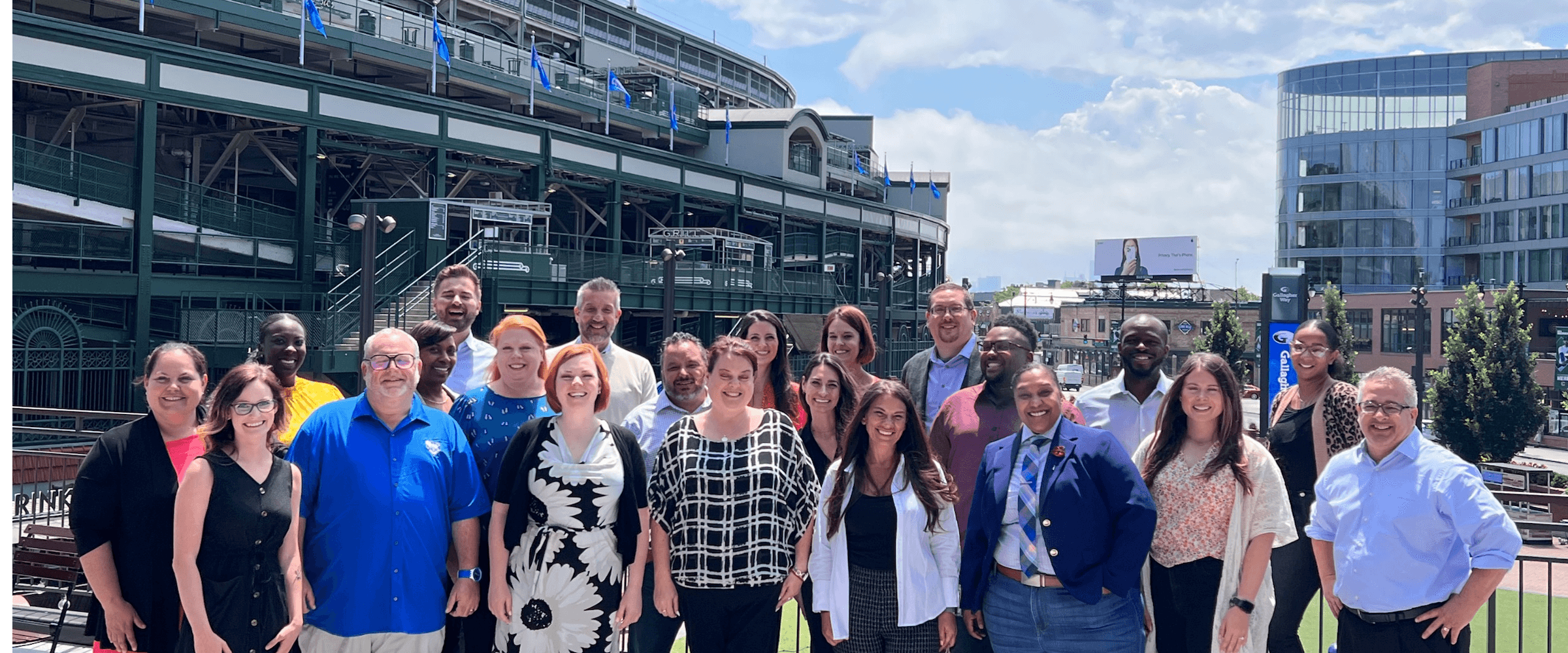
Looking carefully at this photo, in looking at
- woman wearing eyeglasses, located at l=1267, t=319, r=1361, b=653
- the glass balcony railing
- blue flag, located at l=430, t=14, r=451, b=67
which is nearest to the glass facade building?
the glass balcony railing

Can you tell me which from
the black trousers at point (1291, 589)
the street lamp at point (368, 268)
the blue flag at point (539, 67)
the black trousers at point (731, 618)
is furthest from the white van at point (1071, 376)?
the black trousers at point (731, 618)

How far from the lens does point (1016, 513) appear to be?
4.91 metres

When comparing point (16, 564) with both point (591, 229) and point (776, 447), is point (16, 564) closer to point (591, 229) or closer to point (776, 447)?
point (776, 447)

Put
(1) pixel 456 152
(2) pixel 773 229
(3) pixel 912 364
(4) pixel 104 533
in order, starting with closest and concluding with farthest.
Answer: (4) pixel 104 533 < (3) pixel 912 364 < (1) pixel 456 152 < (2) pixel 773 229

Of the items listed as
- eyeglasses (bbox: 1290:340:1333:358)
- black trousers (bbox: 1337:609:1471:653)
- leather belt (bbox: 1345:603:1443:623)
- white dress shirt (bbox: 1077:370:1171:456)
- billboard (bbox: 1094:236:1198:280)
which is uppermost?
billboard (bbox: 1094:236:1198:280)

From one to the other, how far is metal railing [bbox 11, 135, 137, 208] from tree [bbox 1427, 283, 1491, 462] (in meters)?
33.4

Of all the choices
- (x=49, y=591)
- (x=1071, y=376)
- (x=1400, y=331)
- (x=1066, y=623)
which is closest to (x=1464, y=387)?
(x=1066, y=623)

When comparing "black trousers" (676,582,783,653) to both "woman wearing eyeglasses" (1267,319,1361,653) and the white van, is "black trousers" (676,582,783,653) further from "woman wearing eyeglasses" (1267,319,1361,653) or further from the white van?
the white van

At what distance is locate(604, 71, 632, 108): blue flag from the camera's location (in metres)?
36.6

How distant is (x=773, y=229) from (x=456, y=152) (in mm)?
18958

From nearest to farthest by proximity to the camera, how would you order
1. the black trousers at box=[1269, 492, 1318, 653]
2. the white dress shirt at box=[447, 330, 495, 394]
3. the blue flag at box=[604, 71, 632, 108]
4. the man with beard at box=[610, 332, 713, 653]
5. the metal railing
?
the man with beard at box=[610, 332, 713, 653], the black trousers at box=[1269, 492, 1318, 653], the white dress shirt at box=[447, 330, 495, 394], the metal railing, the blue flag at box=[604, 71, 632, 108]

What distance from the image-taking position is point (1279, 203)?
3415 inches

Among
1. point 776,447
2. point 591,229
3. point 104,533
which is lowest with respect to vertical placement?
point 104,533

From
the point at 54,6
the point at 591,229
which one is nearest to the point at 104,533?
the point at 54,6
